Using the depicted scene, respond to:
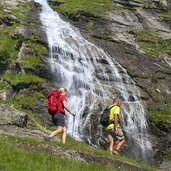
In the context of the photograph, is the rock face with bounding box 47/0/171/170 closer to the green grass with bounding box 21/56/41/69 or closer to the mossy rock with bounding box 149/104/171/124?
the mossy rock with bounding box 149/104/171/124

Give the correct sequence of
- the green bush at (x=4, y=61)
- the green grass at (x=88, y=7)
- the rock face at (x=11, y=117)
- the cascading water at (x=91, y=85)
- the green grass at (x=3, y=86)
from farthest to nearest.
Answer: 1. the green grass at (x=88, y=7)
2. the green bush at (x=4, y=61)
3. the green grass at (x=3, y=86)
4. the cascading water at (x=91, y=85)
5. the rock face at (x=11, y=117)

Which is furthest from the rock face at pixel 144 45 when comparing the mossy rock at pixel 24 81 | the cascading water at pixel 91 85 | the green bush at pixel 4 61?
the green bush at pixel 4 61

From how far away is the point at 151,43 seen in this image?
205 ft

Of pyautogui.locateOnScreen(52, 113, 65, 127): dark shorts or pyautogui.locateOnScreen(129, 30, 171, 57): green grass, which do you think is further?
pyautogui.locateOnScreen(129, 30, 171, 57): green grass

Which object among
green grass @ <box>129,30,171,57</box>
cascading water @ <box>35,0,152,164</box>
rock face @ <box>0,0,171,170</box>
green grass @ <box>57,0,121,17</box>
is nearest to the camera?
cascading water @ <box>35,0,152,164</box>

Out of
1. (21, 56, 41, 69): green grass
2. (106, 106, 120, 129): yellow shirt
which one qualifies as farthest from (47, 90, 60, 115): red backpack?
(21, 56, 41, 69): green grass

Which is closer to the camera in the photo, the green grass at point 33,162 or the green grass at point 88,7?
the green grass at point 33,162

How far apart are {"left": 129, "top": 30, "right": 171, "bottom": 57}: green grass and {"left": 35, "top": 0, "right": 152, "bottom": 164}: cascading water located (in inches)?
364

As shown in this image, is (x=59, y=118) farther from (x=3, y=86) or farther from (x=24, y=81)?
(x=3, y=86)

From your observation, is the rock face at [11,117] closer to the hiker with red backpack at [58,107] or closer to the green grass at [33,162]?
the hiker with red backpack at [58,107]

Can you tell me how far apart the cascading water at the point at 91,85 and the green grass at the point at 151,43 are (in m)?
9.24

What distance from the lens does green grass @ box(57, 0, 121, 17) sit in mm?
67562

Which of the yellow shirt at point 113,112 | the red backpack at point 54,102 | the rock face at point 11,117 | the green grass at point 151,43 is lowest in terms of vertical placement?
the green grass at point 151,43

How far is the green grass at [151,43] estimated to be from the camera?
59.5 m
